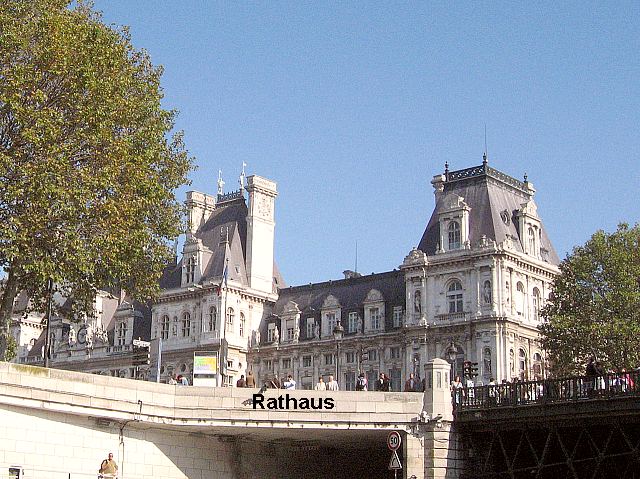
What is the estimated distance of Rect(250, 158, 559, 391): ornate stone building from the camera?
85.5m

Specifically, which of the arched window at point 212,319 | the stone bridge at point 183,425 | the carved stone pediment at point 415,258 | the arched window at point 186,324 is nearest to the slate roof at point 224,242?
the arched window at point 212,319

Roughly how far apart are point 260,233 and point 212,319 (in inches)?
398

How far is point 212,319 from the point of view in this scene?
101 metres

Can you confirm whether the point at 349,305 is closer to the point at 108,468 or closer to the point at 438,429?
the point at 438,429

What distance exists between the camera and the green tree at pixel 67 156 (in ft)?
149

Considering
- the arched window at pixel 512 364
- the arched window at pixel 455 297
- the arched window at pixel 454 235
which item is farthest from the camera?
the arched window at pixel 454 235

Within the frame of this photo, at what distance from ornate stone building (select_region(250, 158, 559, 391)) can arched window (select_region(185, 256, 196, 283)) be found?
9.01 meters

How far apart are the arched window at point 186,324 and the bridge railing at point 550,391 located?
5987 centimetres

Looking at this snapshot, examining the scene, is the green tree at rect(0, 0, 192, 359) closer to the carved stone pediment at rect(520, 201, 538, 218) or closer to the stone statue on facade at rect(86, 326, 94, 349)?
the carved stone pediment at rect(520, 201, 538, 218)

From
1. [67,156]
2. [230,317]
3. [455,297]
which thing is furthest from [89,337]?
[67,156]

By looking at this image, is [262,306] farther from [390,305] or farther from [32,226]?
[32,226]

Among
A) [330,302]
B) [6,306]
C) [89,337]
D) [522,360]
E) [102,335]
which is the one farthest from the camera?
[89,337]

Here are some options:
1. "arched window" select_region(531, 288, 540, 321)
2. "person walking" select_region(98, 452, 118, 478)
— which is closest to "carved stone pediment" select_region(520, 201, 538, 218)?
"arched window" select_region(531, 288, 540, 321)

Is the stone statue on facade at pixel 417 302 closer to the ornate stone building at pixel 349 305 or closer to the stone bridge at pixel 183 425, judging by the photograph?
the ornate stone building at pixel 349 305
